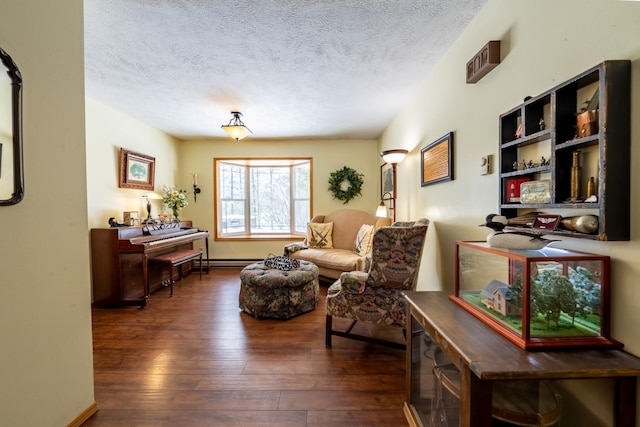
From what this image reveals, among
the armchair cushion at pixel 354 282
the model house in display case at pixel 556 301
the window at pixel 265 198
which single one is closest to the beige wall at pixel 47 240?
the armchair cushion at pixel 354 282

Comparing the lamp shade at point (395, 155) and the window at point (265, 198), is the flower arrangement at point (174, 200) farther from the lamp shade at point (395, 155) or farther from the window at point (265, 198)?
the lamp shade at point (395, 155)

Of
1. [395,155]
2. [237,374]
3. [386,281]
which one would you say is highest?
[395,155]

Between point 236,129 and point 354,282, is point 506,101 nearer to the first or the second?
point 354,282

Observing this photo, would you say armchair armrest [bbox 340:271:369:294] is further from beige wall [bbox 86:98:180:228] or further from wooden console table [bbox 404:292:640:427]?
beige wall [bbox 86:98:180:228]

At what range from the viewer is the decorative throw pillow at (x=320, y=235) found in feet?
14.6

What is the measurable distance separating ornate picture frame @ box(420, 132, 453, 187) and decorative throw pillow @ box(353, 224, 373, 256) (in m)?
1.27

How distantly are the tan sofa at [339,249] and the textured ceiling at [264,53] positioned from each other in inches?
65.5

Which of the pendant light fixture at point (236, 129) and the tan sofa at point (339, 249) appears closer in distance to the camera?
the pendant light fixture at point (236, 129)

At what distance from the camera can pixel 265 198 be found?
5.49m

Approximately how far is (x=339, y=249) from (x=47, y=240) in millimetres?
3523

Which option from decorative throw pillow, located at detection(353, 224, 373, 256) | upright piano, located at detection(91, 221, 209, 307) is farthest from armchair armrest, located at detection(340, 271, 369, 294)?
upright piano, located at detection(91, 221, 209, 307)

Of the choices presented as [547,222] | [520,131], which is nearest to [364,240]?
[520,131]

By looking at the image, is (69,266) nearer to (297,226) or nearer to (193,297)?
(193,297)

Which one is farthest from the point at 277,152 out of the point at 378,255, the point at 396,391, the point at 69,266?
the point at 396,391
